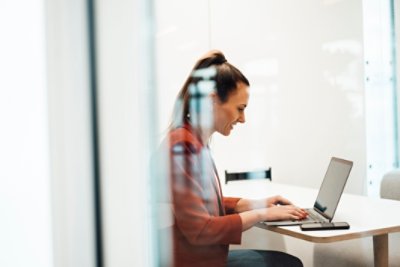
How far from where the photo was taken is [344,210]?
3.37 feet

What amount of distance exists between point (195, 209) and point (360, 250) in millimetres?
547

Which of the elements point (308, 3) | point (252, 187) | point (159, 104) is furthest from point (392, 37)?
point (159, 104)

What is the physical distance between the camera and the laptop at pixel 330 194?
0.94 meters

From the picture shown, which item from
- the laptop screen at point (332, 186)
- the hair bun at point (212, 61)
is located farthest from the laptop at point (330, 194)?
the hair bun at point (212, 61)

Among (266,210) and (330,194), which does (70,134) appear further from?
(330,194)

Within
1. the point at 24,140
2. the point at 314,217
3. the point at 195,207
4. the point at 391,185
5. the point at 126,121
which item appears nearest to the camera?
the point at 126,121

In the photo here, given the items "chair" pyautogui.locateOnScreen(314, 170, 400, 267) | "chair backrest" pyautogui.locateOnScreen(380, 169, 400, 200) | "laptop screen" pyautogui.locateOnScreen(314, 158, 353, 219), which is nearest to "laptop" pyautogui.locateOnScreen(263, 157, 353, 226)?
"laptop screen" pyautogui.locateOnScreen(314, 158, 353, 219)

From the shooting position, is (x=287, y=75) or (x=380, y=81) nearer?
(x=380, y=81)

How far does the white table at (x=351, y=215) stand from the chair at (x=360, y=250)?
5 centimetres

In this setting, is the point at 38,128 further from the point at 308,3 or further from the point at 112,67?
the point at 308,3

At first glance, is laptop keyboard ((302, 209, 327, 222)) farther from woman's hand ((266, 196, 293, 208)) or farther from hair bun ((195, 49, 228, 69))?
hair bun ((195, 49, 228, 69))

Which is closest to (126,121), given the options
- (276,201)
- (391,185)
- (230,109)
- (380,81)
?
(230,109)

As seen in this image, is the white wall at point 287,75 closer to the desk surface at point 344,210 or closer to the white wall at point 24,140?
the desk surface at point 344,210

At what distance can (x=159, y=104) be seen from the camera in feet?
2.17
